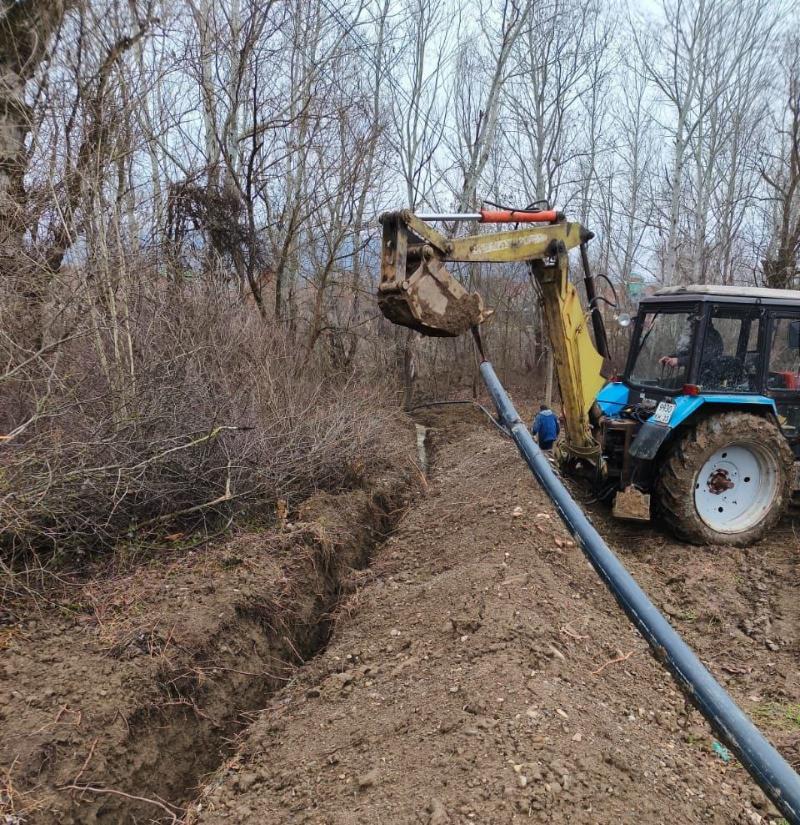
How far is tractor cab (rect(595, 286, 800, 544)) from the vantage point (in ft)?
17.8

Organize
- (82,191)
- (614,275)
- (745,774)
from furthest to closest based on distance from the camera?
1. (614,275)
2. (82,191)
3. (745,774)

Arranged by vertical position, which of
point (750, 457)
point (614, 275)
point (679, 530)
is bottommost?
point (679, 530)

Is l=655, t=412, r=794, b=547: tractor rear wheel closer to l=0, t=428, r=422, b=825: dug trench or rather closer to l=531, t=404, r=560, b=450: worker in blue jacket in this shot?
l=531, t=404, r=560, b=450: worker in blue jacket

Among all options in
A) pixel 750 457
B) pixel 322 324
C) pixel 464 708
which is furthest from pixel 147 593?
pixel 322 324

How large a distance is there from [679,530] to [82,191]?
596cm

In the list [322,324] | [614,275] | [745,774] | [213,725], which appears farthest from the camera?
[614,275]

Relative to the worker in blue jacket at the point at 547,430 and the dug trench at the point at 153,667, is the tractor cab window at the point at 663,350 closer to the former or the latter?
the worker in blue jacket at the point at 547,430

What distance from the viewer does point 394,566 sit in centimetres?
527

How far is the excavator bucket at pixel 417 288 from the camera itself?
4.06 meters

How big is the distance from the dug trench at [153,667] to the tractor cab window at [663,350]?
3410 millimetres

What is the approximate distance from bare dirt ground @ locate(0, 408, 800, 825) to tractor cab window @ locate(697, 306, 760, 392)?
151cm

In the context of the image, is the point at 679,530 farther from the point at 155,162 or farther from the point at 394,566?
the point at 155,162

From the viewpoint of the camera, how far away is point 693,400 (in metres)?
5.44

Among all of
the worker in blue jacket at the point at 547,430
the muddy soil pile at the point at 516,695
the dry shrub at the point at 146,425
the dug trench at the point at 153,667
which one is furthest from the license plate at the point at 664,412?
the dry shrub at the point at 146,425
